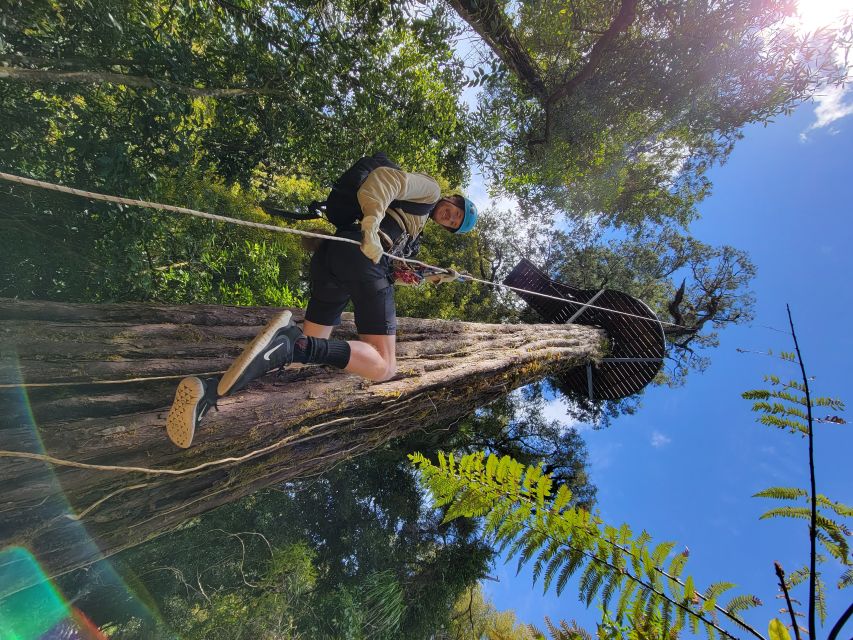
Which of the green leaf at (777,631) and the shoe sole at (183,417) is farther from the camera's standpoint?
the shoe sole at (183,417)

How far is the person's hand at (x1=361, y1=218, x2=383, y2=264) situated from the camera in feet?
8.77

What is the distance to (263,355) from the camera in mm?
2201

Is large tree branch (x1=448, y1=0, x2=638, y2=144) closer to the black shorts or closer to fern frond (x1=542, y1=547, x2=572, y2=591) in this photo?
the black shorts

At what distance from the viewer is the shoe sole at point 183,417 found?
5.98 ft

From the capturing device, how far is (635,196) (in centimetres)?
909

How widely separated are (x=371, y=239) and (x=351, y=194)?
1.41ft

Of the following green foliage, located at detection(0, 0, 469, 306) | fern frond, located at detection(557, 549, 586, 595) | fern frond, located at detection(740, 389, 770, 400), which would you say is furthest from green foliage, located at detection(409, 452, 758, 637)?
green foliage, located at detection(0, 0, 469, 306)

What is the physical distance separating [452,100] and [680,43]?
3288 millimetres

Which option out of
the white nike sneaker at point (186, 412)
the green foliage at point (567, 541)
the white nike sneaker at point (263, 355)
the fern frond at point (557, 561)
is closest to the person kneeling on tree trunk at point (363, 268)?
the white nike sneaker at point (263, 355)

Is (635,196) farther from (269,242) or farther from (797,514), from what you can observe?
(797,514)

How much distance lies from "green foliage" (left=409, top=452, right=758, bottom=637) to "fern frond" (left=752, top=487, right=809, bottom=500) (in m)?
0.43

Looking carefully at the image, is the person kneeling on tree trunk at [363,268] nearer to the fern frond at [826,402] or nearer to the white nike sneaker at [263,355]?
the white nike sneaker at [263,355]

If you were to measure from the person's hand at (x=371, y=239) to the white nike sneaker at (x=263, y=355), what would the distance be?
726mm

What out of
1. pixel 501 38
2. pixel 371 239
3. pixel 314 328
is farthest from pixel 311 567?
pixel 501 38
